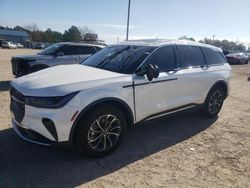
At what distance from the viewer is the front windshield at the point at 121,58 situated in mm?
4594

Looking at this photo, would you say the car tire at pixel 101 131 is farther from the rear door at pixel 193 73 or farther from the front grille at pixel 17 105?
the rear door at pixel 193 73

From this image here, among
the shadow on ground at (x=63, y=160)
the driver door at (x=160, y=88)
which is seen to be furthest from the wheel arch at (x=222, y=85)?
the shadow on ground at (x=63, y=160)

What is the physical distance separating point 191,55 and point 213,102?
1347 mm

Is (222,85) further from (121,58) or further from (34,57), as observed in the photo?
(34,57)

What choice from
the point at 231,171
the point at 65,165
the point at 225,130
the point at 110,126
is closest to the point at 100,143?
the point at 110,126

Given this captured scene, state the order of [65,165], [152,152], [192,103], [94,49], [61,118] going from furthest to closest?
[94,49]
[192,103]
[152,152]
[65,165]
[61,118]

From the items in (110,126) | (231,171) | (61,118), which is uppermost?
(61,118)

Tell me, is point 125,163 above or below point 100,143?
below

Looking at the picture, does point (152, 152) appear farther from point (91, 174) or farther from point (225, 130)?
point (225, 130)

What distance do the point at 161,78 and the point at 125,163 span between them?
5.37 ft

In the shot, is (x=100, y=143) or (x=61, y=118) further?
(x=100, y=143)

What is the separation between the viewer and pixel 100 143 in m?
4.10

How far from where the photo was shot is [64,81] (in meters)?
3.86

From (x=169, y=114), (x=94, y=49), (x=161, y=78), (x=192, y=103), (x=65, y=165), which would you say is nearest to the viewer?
(x=65, y=165)
